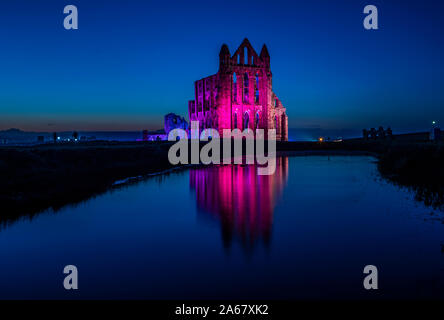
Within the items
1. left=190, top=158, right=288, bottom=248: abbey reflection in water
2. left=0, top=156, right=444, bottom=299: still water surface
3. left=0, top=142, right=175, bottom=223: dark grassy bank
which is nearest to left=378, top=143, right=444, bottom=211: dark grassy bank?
left=0, top=156, right=444, bottom=299: still water surface

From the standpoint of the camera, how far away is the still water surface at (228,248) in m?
8.20

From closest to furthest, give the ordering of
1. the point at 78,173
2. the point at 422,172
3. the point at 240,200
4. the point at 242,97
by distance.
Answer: the point at 240,200, the point at 422,172, the point at 78,173, the point at 242,97

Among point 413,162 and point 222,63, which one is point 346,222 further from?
point 222,63

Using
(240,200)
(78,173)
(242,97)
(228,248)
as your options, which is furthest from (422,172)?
(242,97)

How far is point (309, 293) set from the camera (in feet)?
25.6

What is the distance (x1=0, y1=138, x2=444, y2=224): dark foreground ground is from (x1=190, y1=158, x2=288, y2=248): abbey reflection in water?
6213 millimetres

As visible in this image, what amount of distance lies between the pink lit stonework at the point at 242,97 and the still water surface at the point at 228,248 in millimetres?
59669

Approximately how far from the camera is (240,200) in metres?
20.2

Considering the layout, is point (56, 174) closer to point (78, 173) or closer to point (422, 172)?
point (78, 173)

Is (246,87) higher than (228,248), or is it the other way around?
(246,87)

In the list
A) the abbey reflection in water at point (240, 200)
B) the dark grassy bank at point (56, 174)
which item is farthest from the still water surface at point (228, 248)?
the dark grassy bank at point (56, 174)

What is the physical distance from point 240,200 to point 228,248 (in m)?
8.98

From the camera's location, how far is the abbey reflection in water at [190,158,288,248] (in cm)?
1333
